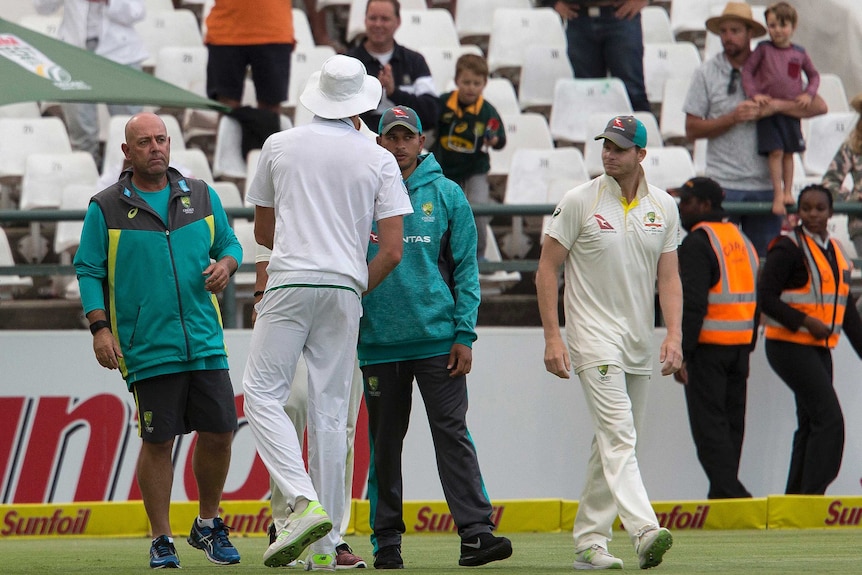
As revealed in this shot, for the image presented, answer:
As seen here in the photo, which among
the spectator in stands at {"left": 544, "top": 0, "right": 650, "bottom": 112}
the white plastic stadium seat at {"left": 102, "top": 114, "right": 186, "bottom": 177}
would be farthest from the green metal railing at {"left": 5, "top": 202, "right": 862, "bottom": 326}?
the spectator in stands at {"left": 544, "top": 0, "right": 650, "bottom": 112}

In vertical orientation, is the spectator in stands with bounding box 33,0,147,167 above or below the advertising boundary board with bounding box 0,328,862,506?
above

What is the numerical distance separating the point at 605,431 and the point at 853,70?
373 inches

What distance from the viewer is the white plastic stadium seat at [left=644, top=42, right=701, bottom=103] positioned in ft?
43.7

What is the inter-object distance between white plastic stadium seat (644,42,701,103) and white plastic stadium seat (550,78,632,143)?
1265mm

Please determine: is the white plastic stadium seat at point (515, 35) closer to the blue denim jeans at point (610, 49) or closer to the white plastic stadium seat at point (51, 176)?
the blue denim jeans at point (610, 49)

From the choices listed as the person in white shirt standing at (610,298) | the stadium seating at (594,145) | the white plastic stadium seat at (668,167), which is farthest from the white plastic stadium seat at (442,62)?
the person in white shirt standing at (610,298)

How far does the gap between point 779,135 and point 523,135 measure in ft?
7.42

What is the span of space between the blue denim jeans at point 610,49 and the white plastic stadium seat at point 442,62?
0.91 meters

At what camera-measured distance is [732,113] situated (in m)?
10.3

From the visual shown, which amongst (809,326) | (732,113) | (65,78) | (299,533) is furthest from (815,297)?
(299,533)

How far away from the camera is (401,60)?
10336mm

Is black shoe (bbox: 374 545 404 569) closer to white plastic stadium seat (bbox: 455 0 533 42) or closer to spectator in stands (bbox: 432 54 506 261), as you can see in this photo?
spectator in stands (bbox: 432 54 506 261)

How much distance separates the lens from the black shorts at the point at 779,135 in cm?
1030

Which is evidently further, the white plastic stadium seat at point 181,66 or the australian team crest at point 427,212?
the white plastic stadium seat at point 181,66
